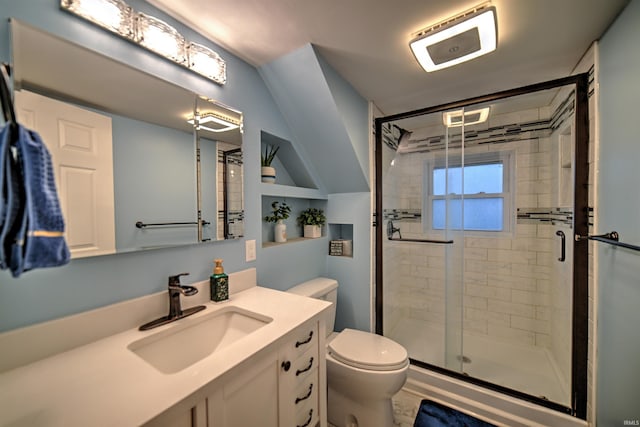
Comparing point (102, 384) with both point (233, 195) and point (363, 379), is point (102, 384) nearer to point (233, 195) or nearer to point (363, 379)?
point (233, 195)

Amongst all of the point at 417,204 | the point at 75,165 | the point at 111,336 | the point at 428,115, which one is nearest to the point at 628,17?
the point at 428,115

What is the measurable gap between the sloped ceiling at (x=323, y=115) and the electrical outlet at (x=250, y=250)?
0.81m

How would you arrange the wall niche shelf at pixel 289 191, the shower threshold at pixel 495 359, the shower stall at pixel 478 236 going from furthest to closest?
the shower stall at pixel 478 236
the shower threshold at pixel 495 359
the wall niche shelf at pixel 289 191

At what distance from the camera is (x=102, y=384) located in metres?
0.67

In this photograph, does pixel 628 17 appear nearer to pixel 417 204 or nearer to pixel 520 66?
pixel 520 66

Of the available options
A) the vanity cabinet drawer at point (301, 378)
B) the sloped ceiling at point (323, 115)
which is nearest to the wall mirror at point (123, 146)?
the sloped ceiling at point (323, 115)

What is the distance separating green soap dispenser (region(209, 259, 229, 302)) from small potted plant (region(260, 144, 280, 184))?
645mm

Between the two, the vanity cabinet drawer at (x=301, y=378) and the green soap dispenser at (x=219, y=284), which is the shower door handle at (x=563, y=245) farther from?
the green soap dispenser at (x=219, y=284)

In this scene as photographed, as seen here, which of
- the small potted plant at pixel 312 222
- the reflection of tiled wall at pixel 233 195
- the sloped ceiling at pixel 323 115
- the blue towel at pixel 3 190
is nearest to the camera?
the blue towel at pixel 3 190

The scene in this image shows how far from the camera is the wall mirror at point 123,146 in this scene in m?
0.82

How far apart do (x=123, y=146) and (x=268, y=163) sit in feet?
2.87

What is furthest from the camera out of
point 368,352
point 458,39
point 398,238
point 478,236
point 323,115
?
point 478,236

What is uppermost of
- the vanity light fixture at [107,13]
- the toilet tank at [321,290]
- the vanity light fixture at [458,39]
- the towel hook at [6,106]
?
the vanity light fixture at [458,39]

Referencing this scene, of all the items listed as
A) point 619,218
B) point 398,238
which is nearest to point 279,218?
point 398,238
